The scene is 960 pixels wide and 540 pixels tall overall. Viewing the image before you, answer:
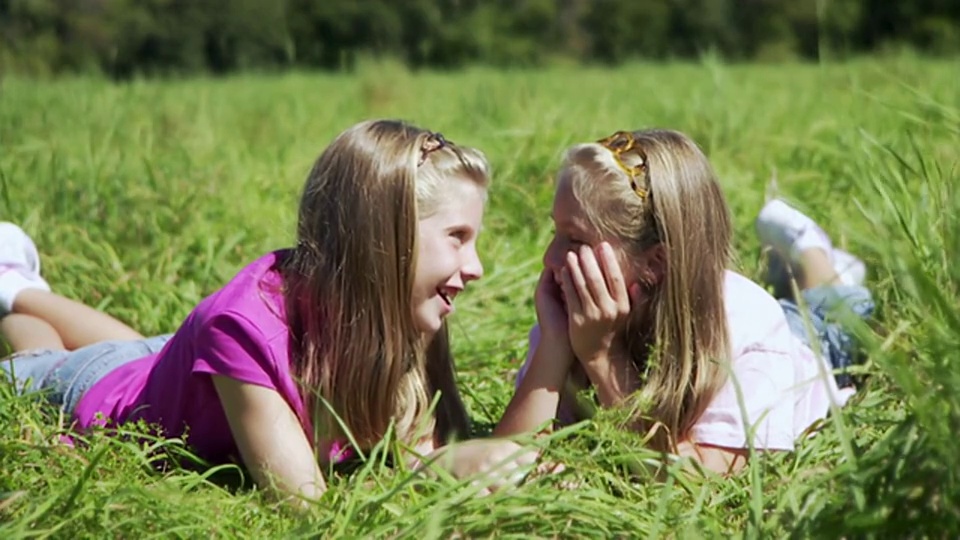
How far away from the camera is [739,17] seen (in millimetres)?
31641

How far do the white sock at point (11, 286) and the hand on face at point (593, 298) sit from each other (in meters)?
1.55

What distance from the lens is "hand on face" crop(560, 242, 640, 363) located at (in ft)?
8.21

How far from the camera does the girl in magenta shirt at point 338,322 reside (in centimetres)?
241

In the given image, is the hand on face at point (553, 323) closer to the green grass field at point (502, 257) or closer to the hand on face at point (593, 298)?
the hand on face at point (593, 298)

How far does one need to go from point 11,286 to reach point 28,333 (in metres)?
0.17

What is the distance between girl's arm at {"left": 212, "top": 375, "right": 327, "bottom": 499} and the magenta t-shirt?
29mm

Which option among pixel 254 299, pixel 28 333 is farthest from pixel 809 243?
Result: pixel 28 333

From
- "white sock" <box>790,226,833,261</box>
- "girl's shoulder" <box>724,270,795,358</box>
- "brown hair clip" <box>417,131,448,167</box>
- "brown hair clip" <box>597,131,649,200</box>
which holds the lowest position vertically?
"white sock" <box>790,226,833,261</box>

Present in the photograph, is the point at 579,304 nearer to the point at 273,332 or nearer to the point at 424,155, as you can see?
the point at 424,155

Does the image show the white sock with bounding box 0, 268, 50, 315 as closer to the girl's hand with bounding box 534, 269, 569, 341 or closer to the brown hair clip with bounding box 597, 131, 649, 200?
the girl's hand with bounding box 534, 269, 569, 341

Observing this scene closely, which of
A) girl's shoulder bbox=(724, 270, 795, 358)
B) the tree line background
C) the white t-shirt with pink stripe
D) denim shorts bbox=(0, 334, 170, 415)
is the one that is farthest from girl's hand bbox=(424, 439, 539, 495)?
the tree line background

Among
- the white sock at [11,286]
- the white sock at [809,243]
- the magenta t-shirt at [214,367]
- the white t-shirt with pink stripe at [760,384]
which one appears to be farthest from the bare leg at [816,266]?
the white sock at [11,286]

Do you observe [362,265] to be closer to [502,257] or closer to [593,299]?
[593,299]

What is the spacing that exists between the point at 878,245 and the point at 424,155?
1.07m
